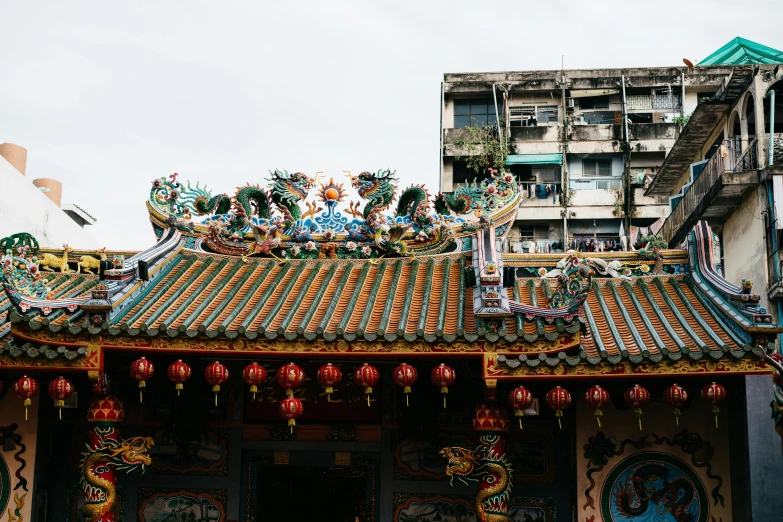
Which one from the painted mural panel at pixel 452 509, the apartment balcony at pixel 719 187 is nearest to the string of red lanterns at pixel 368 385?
the painted mural panel at pixel 452 509

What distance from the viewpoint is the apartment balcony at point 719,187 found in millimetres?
22188

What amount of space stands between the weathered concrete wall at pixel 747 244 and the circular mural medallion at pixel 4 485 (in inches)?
637

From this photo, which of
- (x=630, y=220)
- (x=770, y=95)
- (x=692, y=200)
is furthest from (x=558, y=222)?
(x=770, y=95)

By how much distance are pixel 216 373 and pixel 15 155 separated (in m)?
16.2

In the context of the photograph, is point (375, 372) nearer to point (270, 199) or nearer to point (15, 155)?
point (270, 199)

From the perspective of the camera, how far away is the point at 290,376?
11.9 meters

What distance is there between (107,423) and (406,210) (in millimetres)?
5623

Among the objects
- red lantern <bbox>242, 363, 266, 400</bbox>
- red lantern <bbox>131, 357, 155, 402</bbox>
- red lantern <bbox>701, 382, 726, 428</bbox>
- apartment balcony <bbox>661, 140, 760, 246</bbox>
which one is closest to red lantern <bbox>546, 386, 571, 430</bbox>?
red lantern <bbox>701, 382, 726, 428</bbox>

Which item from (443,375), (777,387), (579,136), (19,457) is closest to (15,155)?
(19,457)

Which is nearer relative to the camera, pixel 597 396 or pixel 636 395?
pixel 636 395

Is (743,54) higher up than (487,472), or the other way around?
(743,54)

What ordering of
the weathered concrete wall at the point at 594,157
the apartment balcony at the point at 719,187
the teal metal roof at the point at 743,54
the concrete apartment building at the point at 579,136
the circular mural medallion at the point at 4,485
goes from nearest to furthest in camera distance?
1. the circular mural medallion at the point at 4,485
2. the apartment balcony at the point at 719,187
3. the teal metal roof at the point at 743,54
4. the concrete apartment building at the point at 579,136
5. the weathered concrete wall at the point at 594,157

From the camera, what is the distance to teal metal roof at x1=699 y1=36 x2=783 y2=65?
34781mm

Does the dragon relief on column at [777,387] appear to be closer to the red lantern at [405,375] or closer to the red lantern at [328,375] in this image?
the red lantern at [405,375]
